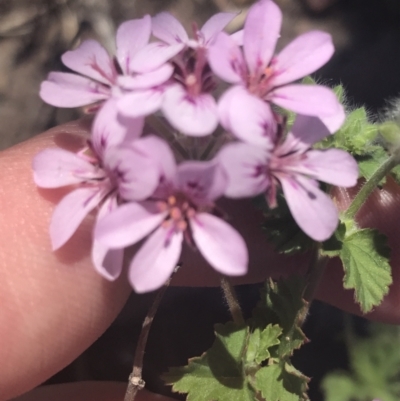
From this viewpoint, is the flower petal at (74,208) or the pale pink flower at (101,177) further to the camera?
→ the flower petal at (74,208)

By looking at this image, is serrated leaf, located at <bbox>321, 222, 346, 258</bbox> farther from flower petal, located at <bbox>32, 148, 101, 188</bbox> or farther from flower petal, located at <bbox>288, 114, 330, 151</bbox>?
flower petal, located at <bbox>32, 148, 101, 188</bbox>

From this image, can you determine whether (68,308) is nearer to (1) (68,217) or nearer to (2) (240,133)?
(1) (68,217)

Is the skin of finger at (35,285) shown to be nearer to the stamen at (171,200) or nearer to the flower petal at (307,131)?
the stamen at (171,200)

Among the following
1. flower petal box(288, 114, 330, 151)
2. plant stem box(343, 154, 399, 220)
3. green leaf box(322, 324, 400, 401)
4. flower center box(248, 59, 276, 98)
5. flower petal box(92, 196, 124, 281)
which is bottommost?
green leaf box(322, 324, 400, 401)

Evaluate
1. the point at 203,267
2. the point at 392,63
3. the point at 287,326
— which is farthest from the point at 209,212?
the point at 392,63

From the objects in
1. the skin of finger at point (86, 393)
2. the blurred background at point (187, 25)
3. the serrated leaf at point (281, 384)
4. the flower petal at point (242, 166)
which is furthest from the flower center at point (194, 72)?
the blurred background at point (187, 25)

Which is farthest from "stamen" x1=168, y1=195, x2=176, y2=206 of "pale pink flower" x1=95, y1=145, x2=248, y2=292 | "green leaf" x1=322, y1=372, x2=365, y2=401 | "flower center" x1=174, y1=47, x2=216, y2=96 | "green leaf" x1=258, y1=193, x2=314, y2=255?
"green leaf" x1=322, y1=372, x2=365, y2=401
